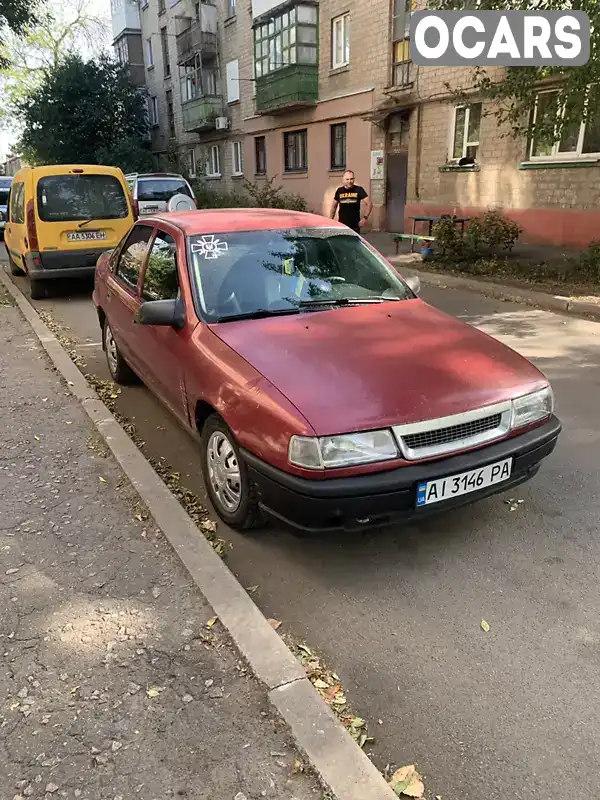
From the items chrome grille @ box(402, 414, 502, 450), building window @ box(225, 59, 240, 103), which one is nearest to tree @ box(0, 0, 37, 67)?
building window @ box(225, 59, 240, 103)

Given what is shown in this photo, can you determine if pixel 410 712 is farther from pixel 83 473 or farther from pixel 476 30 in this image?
pixel 476 30

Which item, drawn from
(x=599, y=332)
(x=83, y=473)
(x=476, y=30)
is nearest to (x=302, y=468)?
(x=83, y=473)

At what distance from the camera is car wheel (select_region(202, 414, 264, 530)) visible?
3264mm

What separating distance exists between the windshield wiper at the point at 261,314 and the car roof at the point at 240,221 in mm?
766

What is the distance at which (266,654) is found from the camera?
2.52m

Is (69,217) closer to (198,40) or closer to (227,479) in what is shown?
(227,479)

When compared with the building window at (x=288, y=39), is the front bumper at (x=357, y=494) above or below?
below

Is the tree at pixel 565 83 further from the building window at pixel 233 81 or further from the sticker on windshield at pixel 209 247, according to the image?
the building window at pixel 233 81

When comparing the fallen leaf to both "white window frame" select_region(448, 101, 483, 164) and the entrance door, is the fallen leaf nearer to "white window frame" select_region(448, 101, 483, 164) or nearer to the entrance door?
"white window frame" select_region(448, 101, 483, 164)

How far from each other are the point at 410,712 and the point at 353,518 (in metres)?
0.83

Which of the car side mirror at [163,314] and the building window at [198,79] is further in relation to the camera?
the building window at [198,79]

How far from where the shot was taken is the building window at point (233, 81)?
28.4m

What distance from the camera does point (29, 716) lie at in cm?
230

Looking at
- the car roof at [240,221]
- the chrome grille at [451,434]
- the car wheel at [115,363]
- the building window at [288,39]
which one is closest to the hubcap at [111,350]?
the car wheel at [115,363]
